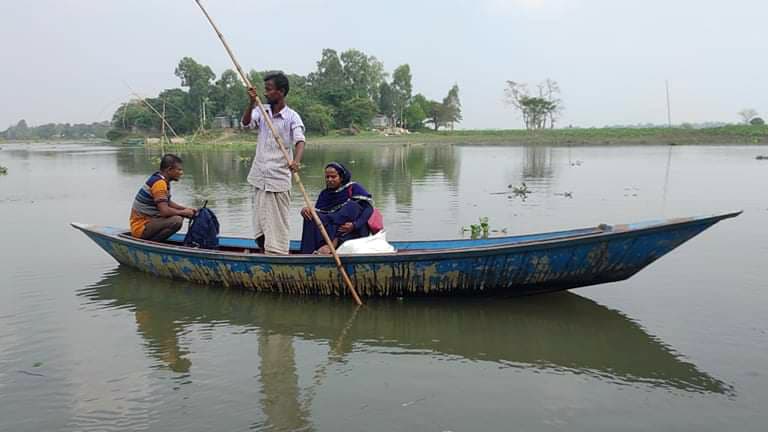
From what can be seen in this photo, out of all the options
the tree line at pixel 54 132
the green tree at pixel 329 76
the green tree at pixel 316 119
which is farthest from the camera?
the tree line at pixel 54 132

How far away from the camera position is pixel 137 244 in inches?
265

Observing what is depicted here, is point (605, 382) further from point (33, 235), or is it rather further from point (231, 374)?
point (33, 235)

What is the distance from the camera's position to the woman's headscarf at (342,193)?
6152 millimetres

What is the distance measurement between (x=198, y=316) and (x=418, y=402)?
280cm

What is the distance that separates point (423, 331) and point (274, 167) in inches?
90.7

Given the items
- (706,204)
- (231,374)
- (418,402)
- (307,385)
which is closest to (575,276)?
(418,402)

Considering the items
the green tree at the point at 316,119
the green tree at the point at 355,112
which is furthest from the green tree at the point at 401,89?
the green tree at the point at 316,119

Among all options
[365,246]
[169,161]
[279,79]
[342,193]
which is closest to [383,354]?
[365,246]

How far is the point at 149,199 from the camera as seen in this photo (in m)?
6.86

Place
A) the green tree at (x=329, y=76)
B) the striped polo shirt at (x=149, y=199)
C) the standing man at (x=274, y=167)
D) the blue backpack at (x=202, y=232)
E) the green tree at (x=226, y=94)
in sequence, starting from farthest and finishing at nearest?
1. the green tree at (x=329, y=76)
2. the green tree at (x=226, y=94)
3. the blue backpack at (x=202, y=232)
4. the striped polo shirt at (x=149, y=199)
5. the standing man at (x=274, y=167)

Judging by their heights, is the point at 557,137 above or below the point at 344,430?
above

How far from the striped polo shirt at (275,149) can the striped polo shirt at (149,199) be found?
3.90 feet

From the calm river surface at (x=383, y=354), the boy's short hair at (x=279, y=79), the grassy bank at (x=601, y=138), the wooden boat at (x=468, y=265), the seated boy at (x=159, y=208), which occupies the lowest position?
the calm river surface at (x=383, y=354)

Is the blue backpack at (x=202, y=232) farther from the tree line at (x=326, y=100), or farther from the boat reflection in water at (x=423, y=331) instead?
the tree line at (x=326, y=100)
